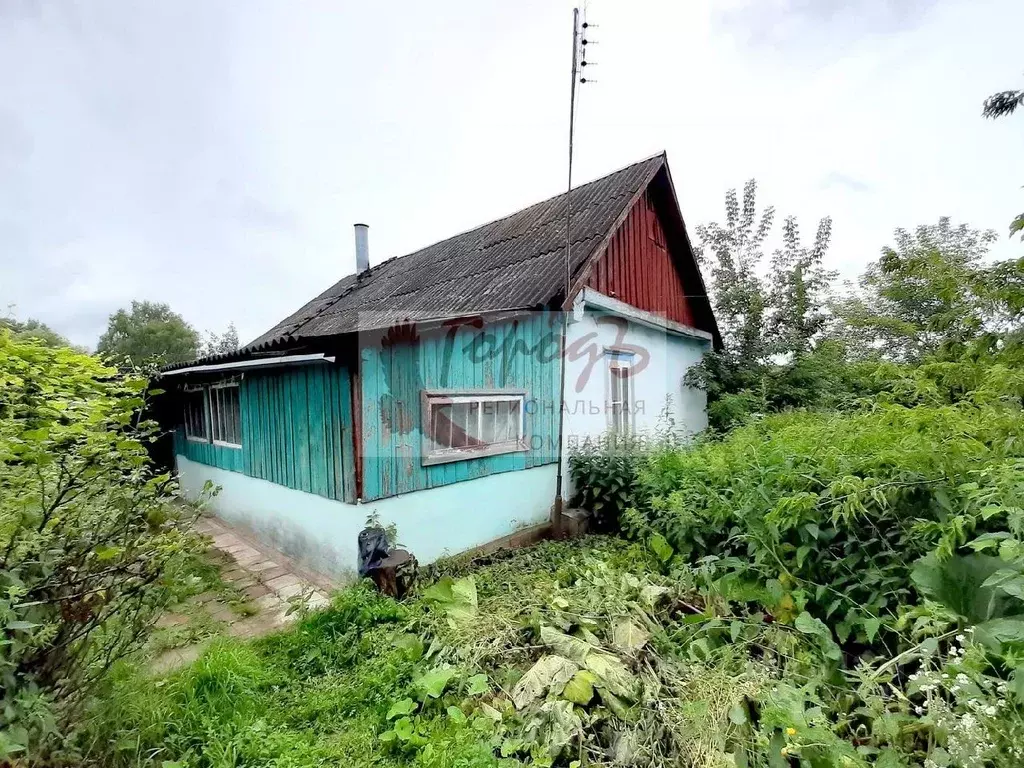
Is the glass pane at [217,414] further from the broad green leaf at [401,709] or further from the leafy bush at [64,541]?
the broad green leaf at [401,709]

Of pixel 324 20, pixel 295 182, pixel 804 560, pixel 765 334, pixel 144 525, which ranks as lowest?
pixel 804 560

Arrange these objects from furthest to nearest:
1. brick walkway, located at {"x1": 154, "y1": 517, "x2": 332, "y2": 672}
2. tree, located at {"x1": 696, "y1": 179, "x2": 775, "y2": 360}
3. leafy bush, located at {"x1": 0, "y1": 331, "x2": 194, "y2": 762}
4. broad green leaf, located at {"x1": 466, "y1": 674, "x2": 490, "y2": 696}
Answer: tree, located at {"x1": 696, "y1": 179, "x2": 775, "y2": 360} → brick walkway, located at {"x1": 154, "y1": 517, "x2": 332, "y2": 672} → broad green leaf, located at {"x1": 466, "y1": 674, "x2": 490, "y2": 696} → leafy bush, located at {"x1": 0, "y1": 331, "x2": 194, "y2": 762}

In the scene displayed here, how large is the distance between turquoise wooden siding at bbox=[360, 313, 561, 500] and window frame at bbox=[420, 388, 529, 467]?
0.19 ft

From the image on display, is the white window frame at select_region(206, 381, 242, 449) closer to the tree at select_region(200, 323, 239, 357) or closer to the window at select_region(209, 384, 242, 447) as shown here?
the window at select_region(209, 384, 242, 447)

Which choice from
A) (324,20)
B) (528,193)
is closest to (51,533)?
(324,20)

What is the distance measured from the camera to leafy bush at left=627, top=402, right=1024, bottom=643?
2471 mm

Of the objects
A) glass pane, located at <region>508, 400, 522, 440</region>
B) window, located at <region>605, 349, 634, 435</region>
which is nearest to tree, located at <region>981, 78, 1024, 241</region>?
window, located at <region>605, 349, 634, 435</region>

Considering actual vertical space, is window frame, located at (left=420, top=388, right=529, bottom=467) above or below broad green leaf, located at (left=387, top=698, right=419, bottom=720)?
above

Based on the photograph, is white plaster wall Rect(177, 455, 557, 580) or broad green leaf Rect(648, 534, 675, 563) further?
white plaster wall Rect(177, 455, 557, 580)

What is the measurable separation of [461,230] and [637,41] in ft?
20.2

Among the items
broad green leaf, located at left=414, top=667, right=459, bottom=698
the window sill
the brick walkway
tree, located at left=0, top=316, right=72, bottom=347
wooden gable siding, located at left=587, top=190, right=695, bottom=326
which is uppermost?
wooden gable siding, located at left=587, top=190, right=695, bottom=326

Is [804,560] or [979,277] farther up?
[979,277]

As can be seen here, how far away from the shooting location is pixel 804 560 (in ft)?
9.68

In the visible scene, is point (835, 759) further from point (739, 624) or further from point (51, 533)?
point (51, 533)
